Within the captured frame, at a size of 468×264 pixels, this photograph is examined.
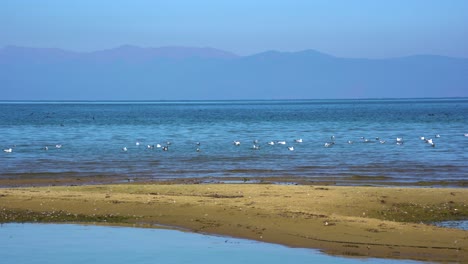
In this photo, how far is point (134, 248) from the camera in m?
13.4

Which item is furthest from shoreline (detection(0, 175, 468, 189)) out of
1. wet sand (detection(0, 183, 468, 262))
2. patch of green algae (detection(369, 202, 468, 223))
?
patch of green algae (detection(369, 202, 468, 223))

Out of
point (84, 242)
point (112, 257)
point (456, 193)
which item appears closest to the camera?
point (112, 257)

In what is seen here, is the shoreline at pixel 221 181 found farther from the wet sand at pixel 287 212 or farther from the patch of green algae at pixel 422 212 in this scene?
the patch of green algae at pixel 422 212

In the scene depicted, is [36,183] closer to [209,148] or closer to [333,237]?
[333,237]

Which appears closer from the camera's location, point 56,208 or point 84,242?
point 84,242

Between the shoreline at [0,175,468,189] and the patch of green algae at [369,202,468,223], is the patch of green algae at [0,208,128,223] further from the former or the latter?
the shoreline at [0,175,468,189]

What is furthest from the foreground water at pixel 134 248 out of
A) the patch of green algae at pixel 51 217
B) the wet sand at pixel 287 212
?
the patch of green algae at pixel 51 217

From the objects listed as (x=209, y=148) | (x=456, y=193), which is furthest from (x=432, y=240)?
(x=209, y=148)

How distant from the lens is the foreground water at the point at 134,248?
41.2 feet

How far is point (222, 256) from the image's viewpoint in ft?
42.1

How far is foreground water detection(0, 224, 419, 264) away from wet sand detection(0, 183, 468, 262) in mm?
605

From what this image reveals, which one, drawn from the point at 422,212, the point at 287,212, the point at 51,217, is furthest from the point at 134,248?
the point at 422,212

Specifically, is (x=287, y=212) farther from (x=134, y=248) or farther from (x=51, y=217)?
(x=51, y=217)

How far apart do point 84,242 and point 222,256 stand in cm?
282
